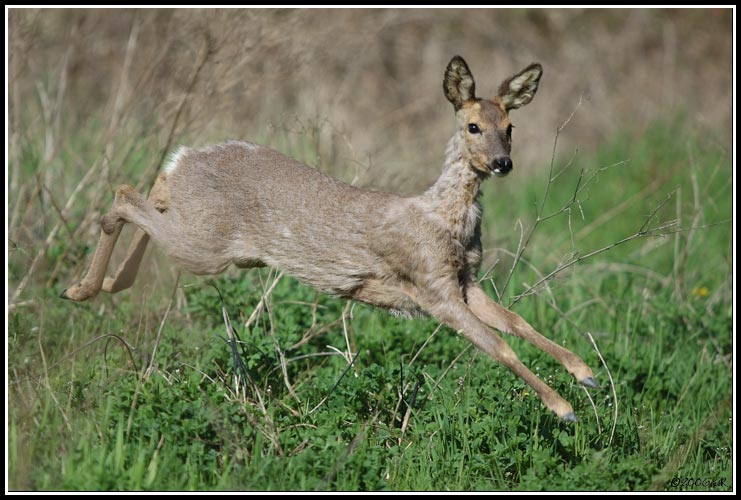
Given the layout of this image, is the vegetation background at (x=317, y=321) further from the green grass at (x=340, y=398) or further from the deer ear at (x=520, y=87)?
the deer ear at (x=520, y=87)

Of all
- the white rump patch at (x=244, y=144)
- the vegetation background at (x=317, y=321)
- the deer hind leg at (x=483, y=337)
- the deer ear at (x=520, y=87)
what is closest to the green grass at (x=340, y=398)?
the vegetation background at (x=317, y=321)

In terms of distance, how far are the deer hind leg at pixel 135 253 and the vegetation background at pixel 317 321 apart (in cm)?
36

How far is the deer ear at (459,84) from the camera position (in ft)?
17.9

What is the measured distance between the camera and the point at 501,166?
5.14 m

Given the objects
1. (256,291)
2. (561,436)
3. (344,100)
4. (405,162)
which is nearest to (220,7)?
(256,291)

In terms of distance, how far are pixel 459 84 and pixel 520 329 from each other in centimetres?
140

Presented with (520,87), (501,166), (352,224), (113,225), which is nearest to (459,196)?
(501,166)

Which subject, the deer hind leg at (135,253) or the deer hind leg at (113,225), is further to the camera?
the deer hind leg at (135,253)

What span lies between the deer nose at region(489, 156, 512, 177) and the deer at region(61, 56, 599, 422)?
29 millimetres

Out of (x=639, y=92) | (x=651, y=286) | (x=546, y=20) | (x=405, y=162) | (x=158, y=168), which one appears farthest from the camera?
(x=546, y=20)

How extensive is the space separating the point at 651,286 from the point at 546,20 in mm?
7793

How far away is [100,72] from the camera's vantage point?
12484 mm

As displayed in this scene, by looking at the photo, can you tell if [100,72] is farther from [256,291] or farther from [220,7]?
[256,291]

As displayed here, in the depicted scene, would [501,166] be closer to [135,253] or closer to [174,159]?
[174,159]
